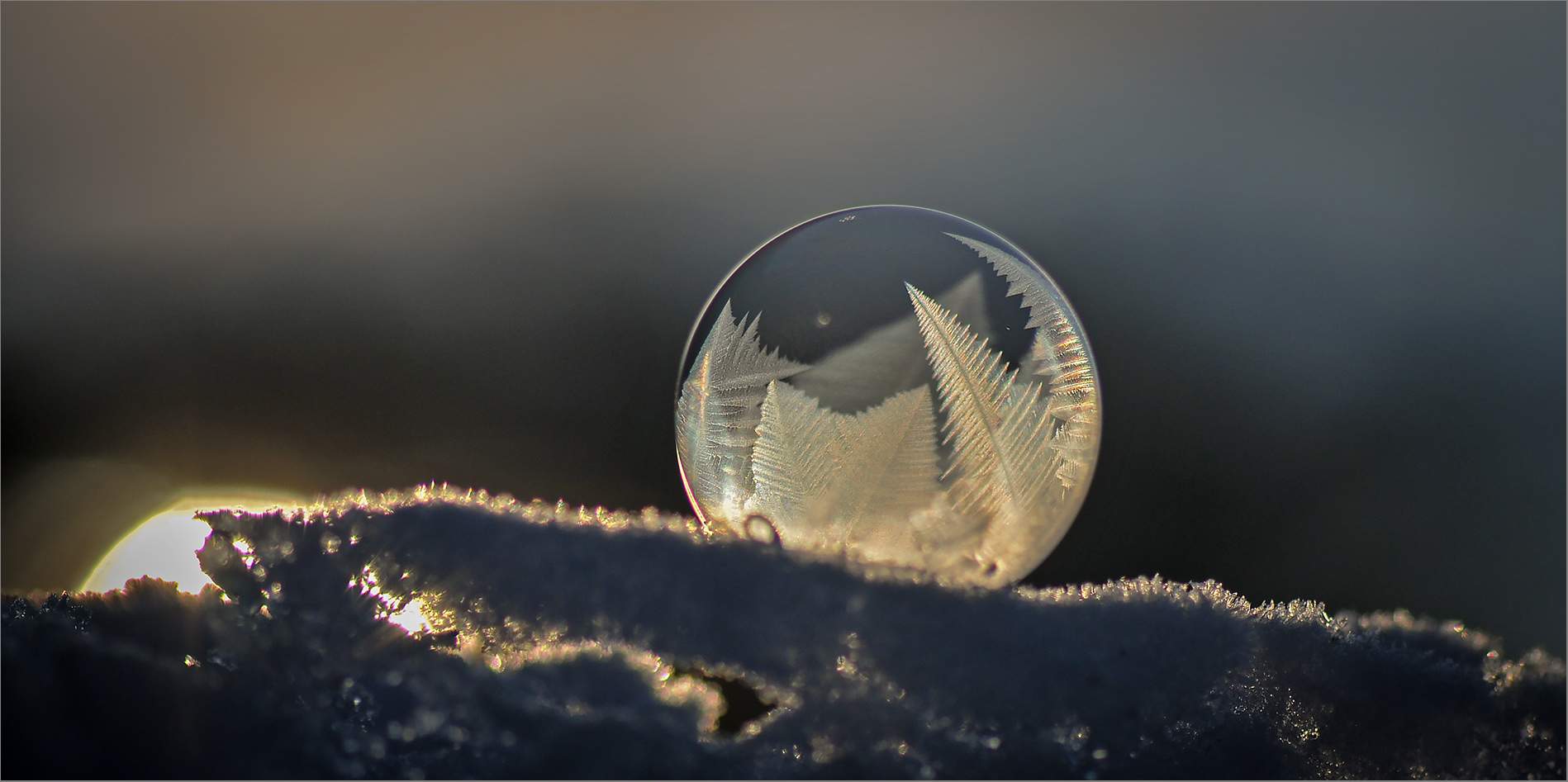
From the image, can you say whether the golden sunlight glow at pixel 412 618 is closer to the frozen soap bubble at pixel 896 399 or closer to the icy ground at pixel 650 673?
the icy ground at pixel 650 673

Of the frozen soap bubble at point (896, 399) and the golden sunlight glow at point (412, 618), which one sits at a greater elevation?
the frozen soap bubble at point (896, 399)

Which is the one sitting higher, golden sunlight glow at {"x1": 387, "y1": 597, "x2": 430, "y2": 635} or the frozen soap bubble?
the frozen soap bubble

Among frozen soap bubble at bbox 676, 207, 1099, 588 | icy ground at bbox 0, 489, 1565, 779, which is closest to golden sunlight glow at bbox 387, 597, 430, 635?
icy ground at bbox 0, 489, 1565, 779

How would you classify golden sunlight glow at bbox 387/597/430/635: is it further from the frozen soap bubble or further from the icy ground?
the frozen soap bubble

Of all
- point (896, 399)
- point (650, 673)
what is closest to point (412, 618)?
point (650, 673)

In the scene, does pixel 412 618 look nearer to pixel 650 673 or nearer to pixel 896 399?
pixel 650 673

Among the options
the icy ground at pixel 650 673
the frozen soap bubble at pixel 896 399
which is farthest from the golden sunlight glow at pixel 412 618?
the frozen soap bubble at pixel 896 399

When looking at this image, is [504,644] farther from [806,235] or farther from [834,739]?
[806,235]
